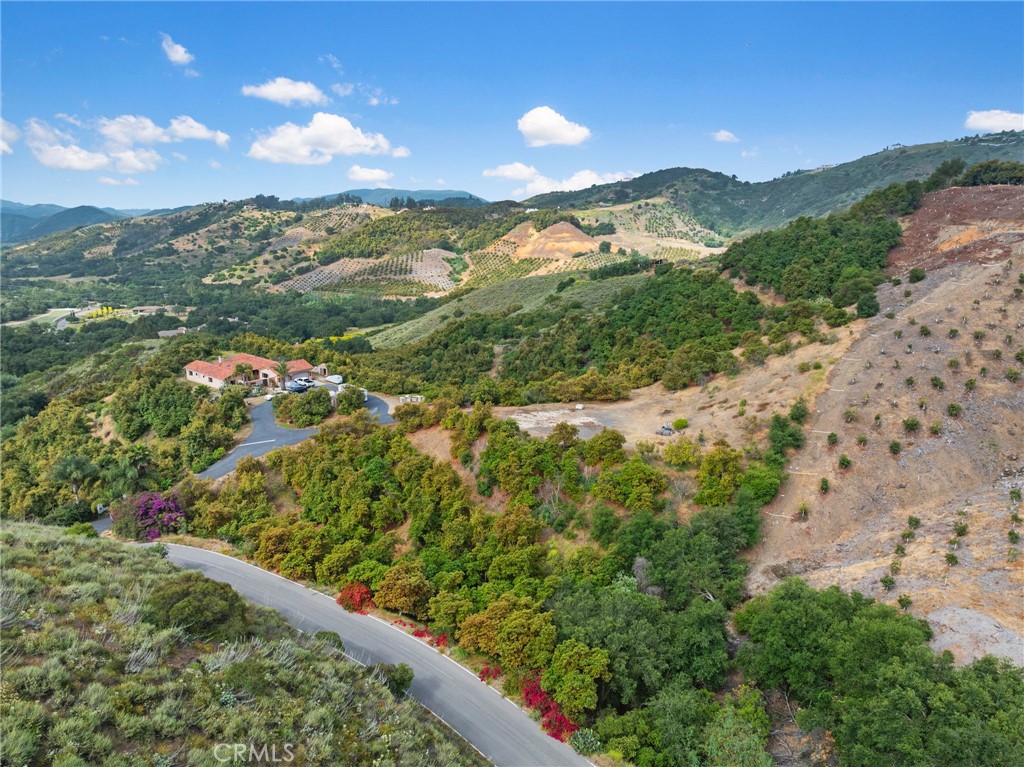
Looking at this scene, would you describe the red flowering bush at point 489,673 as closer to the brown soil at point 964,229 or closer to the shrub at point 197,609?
the shrub at point 197,609

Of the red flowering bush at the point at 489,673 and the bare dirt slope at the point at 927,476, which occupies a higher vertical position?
the bare dirt slope at the point at 927,476

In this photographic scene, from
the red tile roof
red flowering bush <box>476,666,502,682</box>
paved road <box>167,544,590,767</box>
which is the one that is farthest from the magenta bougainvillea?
red flowering bush <box>476,666,502,682</box>

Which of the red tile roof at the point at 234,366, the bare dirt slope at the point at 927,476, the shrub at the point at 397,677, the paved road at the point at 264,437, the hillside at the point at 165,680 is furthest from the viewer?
the red tile roof at the point at 234,366

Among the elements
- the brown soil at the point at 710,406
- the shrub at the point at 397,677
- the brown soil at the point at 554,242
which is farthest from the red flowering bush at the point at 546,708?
the brown soil at the point at 554,242

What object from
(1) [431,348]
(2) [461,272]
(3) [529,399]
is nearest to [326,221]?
(2) [461,272]

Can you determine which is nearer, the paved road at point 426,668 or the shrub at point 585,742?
the shrub at point 585,742

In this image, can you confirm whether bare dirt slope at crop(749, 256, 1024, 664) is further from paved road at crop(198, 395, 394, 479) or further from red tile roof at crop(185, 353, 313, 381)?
red tile roof at crop(185, 353, 313, 381)

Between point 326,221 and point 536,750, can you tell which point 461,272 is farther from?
point 536,750
